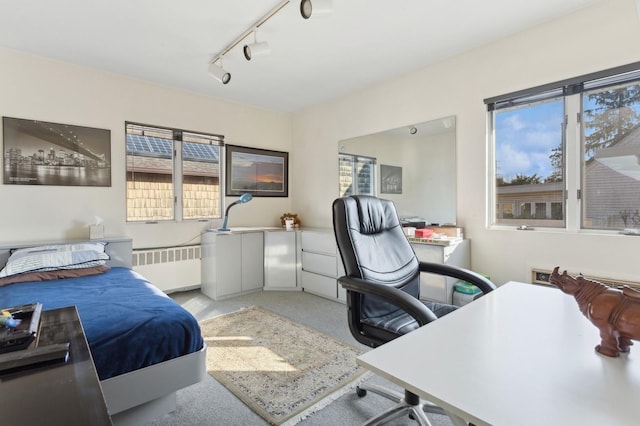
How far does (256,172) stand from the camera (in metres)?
4.70

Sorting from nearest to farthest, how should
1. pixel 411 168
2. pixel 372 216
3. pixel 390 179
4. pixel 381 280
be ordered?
pixel 381 280
pixel 372 216
pixel 411 168
pixel 390 179

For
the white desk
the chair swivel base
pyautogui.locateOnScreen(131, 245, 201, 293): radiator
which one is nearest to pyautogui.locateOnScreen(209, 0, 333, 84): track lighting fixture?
the white desk

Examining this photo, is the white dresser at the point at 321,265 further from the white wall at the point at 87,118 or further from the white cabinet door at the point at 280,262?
the white wall at the point at 87,118

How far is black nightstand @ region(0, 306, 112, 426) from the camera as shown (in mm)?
665

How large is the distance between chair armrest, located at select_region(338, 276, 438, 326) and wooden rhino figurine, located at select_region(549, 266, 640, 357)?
1.72 ft

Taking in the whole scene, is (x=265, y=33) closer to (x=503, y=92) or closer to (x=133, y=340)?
(x=503, y=92)

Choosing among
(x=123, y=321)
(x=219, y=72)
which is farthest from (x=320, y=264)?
(x=123, y=321)

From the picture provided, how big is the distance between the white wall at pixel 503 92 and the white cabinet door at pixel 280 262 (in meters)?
1.19

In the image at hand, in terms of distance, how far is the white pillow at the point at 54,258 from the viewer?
8.26 ft

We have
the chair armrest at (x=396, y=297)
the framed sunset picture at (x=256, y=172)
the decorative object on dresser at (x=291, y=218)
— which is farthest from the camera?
the decorative object on dresser at (x=291, y=218)

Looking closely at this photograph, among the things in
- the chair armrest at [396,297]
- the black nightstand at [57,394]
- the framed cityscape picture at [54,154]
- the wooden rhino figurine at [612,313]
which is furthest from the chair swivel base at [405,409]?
the framed cityscape picture at [54,154]

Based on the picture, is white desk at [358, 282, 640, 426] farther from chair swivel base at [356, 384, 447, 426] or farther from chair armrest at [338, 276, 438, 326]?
chair swivel base at [356, 384, 447, 426]

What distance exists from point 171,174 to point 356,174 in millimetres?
2369

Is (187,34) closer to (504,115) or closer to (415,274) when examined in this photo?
(415,274)
